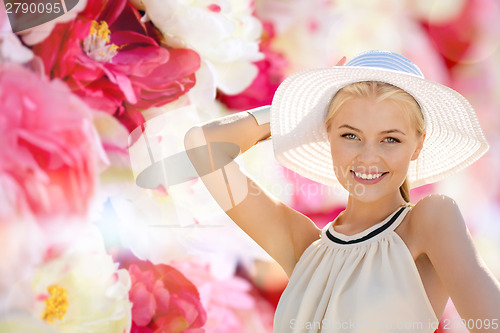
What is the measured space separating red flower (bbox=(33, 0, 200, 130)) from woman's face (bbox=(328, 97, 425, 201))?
2.01 ft

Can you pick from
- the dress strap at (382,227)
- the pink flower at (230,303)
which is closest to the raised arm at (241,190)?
the dress strap at (382,227)

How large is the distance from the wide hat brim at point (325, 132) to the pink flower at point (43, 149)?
19.6 inches

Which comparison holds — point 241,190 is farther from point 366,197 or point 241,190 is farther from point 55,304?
point 55,304

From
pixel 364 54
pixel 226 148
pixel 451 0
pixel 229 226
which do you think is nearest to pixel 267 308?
pixel 229 226

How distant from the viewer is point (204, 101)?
5.43 ft

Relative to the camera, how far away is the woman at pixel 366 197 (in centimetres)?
102

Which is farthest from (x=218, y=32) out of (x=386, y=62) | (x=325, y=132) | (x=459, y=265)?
(x=459, y=265)

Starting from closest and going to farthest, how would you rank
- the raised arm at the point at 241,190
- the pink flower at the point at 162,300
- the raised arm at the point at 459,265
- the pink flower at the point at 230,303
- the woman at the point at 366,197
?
the raised arm at the point at 459,265 < the woman at the point at 366,197 < the raised arm at the point at 241,190 < the pink flower at the point at 162,300 < the pink flower at the point at 230,303

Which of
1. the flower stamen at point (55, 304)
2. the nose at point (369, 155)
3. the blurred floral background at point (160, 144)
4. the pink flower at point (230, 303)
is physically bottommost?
the pink flower at point (230, 303)

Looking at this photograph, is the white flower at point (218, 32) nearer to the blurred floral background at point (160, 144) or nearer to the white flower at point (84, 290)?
the blurred floral background at point (160, 144)

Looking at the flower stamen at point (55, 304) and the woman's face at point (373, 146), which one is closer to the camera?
the woman's face at point (373, 146)

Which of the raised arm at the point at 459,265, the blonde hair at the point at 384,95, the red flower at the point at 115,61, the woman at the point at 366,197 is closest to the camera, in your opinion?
the raised arm at the point at 459,265

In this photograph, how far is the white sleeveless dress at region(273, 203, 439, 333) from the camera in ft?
3.37

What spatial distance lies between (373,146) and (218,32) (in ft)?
2.40
